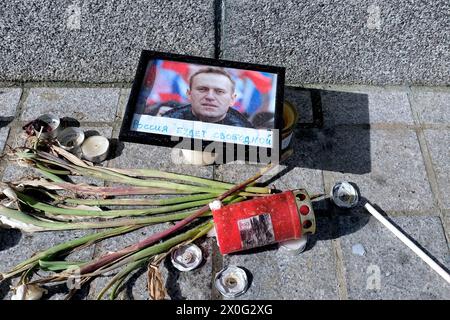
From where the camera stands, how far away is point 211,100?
253 centimetres

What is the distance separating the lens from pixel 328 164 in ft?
9.47

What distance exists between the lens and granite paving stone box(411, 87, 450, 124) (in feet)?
10.2

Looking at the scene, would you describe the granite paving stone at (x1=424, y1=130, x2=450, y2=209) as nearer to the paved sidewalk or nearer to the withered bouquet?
the paved sidewalk

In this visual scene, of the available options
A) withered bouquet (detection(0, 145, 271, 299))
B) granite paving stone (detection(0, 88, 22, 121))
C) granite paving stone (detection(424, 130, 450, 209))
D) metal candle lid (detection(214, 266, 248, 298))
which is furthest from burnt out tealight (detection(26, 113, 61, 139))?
granite paving stone (detection(424, 130, 450, 209))

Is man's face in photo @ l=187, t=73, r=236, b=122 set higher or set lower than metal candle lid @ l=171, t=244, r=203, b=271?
higher

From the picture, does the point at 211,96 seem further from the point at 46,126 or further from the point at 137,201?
the point at 46,126

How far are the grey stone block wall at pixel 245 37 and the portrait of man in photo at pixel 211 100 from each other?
1.79ft

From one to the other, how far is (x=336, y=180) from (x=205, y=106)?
93 centimetres

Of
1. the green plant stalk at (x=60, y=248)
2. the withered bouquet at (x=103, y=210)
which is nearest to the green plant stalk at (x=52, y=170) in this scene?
the withered bouquet at (x=103, y=210)

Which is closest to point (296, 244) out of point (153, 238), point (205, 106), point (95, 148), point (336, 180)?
point (336, 180)

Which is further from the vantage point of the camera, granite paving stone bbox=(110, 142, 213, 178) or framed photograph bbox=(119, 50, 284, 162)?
granite paving stone bbox=(110, 142, 213, 178)

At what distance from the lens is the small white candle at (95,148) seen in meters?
2.83

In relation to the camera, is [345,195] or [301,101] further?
[301,101]

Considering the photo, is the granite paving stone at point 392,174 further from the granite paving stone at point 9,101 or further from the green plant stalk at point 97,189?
the granite paving stone at point 9,101
